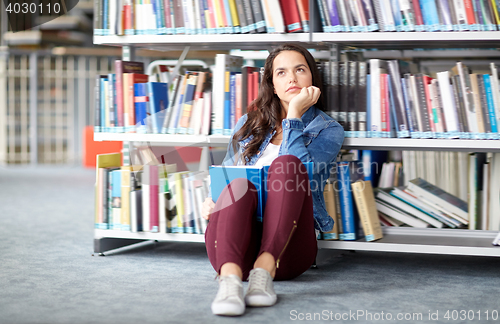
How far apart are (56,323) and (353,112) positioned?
1257mm

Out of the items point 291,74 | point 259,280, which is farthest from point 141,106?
point 259,280

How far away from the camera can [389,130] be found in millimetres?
2100

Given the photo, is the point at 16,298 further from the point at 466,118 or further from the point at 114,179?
the point at 466,118

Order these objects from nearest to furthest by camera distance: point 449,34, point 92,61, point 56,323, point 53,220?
point 56,323
point 449,34
point 53,220
point 92,61

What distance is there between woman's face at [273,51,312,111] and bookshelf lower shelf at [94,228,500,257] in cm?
60

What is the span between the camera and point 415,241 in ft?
7.07

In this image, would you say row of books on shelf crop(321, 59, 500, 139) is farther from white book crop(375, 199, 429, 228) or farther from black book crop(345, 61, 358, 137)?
white book crop(375, 199, 429, 228)

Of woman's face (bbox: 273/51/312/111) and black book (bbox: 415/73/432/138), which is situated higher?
woman's face (bbox: 273/51/312/111)

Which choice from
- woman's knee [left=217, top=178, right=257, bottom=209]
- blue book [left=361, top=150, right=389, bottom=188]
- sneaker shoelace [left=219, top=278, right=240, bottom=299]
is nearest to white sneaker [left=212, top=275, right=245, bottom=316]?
sneaker shoelace [left=219, top=278, right=240, bottom=299]

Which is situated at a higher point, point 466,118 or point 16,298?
point 466,118

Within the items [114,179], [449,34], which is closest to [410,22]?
[449,34]

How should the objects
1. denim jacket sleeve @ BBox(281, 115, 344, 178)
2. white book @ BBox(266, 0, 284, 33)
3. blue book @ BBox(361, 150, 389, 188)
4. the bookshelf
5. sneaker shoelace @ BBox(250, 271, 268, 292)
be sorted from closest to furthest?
sneaker shoelace @ BBox(250, 271, 268, 292), denim jacket sleeve @ BBox(281, 115, 344, 178), the bookshelf, white book @ BBox(266, 0, 284, 33), blue book @ BBox(361, 150, 389, 188)

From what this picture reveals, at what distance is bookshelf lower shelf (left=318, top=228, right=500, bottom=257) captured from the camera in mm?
2047

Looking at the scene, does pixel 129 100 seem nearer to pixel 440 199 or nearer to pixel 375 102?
pixel 375 102
